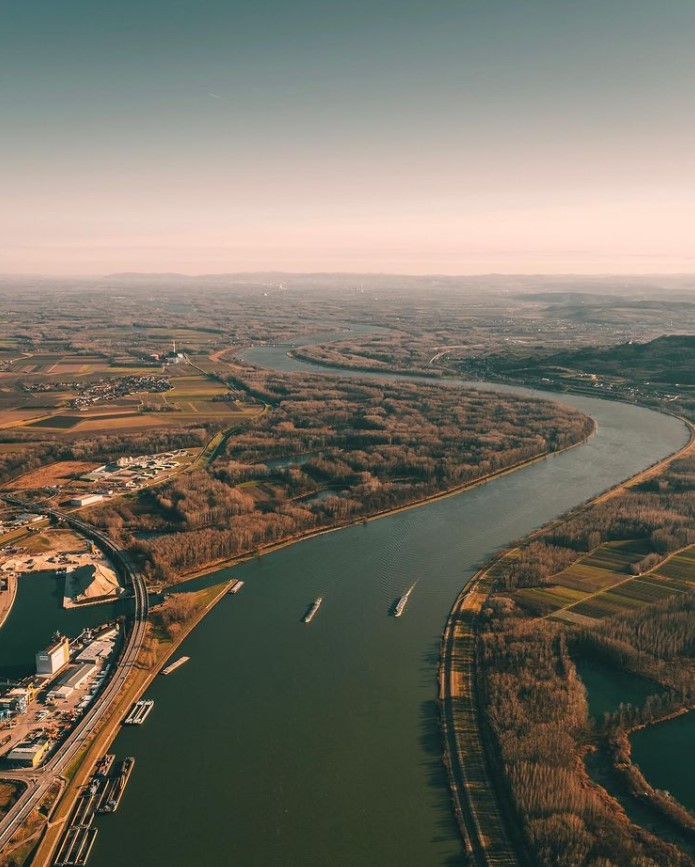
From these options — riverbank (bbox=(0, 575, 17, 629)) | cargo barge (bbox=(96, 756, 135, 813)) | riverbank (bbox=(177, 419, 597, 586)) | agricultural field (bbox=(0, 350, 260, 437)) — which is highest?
agricultural field (bbox=(0, 350, 260, 437))

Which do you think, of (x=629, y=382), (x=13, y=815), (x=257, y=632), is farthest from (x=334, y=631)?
(x=629, y=382)

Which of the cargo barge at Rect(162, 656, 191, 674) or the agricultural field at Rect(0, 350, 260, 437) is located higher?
the agricultural field at Rect(0, 350, 260, 437)

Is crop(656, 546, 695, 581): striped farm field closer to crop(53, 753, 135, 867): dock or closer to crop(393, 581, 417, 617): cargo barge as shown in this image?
crop(393, 581, 417, 617): cargo barge

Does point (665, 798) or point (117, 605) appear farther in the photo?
point (117, 605)

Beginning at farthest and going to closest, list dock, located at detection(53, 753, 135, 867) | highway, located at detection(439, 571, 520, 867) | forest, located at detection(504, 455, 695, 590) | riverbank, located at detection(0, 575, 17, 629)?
forest, located at detection(504, 455, 695, 590) < riverbank, located at detection(0, 575, 17, 629) < highway, located at detection(439, 571, 520, 867) < dock, located at detection(53, 753, 135, 867)

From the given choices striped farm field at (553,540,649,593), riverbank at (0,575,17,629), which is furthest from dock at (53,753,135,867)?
striped farm field at (553,540,649,593)

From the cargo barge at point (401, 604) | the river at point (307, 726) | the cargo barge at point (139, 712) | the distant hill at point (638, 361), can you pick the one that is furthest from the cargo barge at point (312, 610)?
the distant hill at point (638, 361)

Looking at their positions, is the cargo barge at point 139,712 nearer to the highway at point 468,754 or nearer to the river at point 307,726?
the river at point 307,726

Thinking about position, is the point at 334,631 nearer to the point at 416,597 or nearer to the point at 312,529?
the point at 416,597
